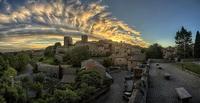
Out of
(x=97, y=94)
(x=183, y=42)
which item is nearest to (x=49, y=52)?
(x=183, y=42)

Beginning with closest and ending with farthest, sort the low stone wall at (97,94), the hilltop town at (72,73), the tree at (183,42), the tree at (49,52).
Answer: the low stone wall at (97,94)
the hilltop town at (72,73)
the tree at (183,42)
the tree at (49,52)

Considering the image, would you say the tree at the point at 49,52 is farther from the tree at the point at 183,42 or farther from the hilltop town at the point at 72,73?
the tree at the point at 183,42

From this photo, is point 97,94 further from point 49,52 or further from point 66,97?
point 49,52

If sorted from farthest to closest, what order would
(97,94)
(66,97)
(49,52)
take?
1. (49,52)
2. (97,94)
3. (66,97)

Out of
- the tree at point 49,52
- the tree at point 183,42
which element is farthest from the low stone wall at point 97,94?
the tree at point 49,52

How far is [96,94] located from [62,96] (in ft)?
25.7

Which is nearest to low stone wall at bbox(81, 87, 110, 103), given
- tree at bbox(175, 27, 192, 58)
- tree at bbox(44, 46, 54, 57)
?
tree at bbox(175, 27, 192, 58)

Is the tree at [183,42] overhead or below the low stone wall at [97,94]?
overhead

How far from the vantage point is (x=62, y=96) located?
29391 mm

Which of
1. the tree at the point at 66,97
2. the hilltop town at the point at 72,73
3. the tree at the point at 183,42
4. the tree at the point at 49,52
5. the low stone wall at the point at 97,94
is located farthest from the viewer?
the tree at the point at 49,52

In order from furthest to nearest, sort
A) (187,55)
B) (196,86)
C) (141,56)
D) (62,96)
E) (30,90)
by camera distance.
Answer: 1. (141,56)
2. (187,55)
3. (30,90)
4. (62,96)
5. (196,86)

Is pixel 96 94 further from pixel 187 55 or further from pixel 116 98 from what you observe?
pixel 187 55

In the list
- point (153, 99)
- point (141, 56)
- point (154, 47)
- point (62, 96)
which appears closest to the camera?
point (153, 99)

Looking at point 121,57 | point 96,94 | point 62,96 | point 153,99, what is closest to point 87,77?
point 96,94
